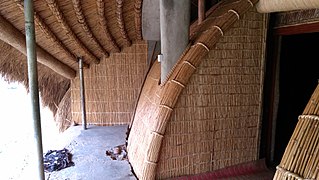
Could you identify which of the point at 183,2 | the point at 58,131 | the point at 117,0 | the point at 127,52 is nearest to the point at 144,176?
the point at 183,2

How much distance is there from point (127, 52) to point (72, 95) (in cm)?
153

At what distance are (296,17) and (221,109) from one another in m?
1.12

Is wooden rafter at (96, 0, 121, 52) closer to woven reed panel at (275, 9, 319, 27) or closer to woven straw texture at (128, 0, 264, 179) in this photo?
woven straw texture at (128, 0, 264, 179)

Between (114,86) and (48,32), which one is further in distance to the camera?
(114,86)

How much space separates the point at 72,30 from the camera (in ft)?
13.2

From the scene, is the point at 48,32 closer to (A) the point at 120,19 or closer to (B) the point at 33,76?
(A) the point at 120,19

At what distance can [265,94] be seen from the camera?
316 centimetres

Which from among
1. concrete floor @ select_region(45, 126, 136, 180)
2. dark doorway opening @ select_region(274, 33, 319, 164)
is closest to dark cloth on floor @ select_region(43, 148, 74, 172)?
concrete floor @ select_region(45, 126, 136, 180)

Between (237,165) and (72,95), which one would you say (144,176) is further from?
(72,95)

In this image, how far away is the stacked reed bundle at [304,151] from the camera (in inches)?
48.2

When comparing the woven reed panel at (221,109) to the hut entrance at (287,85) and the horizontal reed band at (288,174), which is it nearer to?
the hut entrance at (287,85)

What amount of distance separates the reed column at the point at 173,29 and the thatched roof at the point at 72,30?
0.84 metres

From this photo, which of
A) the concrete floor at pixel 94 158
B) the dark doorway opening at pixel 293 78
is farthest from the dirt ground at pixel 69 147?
the dark doorway opening at pixel 293 78

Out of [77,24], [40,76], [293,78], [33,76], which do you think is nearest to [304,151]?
[33,76]
